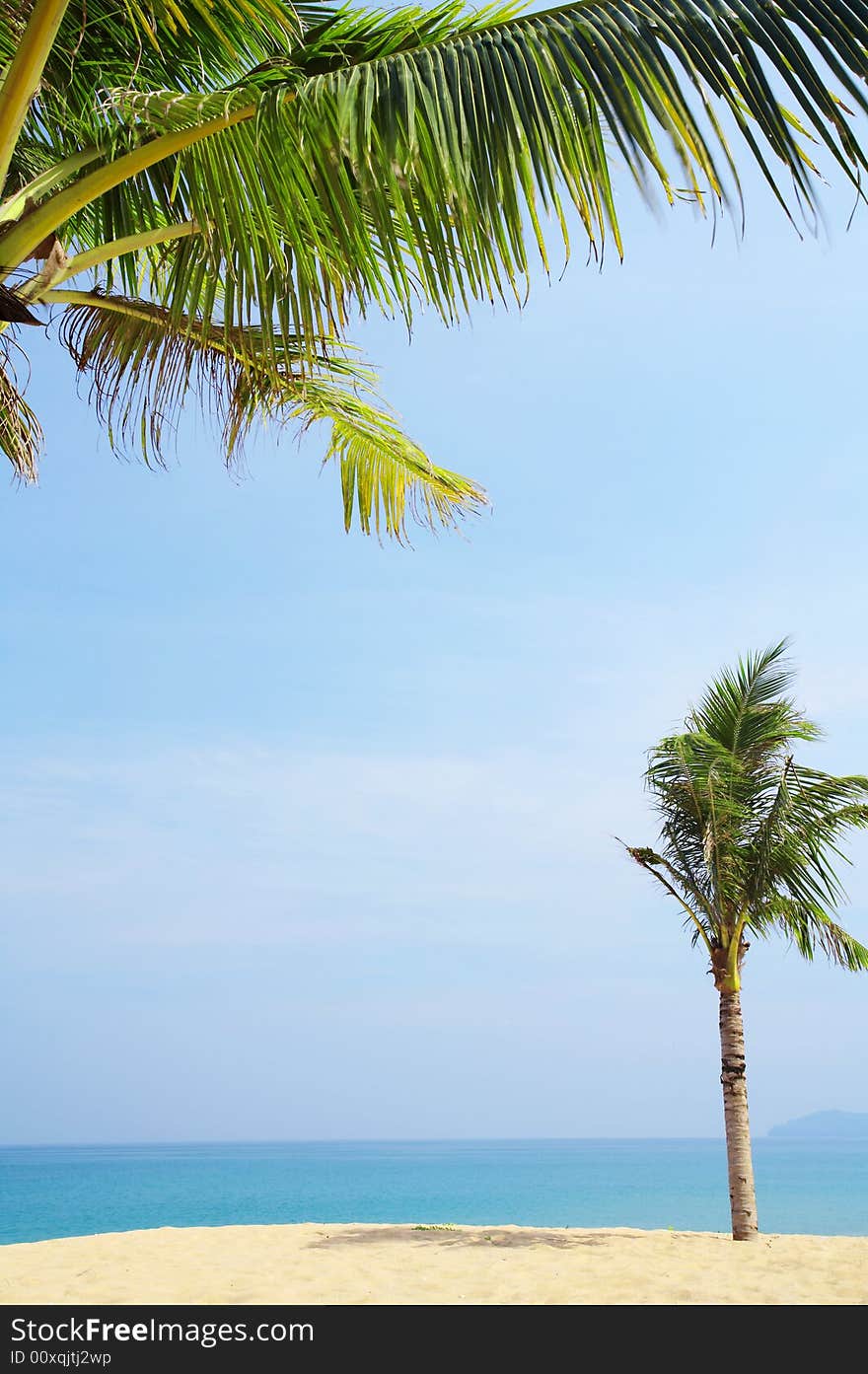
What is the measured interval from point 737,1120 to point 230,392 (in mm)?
9937

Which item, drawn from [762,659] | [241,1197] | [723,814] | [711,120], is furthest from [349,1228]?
[241,1197]

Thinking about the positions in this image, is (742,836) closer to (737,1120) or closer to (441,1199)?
(737,1120)

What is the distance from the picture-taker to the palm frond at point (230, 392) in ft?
13.2

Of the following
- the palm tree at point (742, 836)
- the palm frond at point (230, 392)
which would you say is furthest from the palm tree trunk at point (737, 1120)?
the palm frond at point (230, 392)

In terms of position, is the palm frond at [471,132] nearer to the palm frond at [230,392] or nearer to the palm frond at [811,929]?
the palm frond at [230,392]

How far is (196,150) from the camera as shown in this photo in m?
2.88

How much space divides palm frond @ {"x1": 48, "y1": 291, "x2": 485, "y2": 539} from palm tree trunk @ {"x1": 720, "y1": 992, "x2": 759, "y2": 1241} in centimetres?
888

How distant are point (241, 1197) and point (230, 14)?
41.5 m

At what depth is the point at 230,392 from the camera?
4.21 metres

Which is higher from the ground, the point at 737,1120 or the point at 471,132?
the point at 471,132

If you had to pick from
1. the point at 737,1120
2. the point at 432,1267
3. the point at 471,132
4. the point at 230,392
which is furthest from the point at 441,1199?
the point at 471,132

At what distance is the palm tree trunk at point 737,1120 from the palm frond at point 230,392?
8.88 metres
